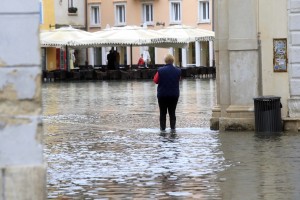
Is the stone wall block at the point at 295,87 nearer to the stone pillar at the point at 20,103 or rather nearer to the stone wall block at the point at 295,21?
the stone wall block at the point at 295,21

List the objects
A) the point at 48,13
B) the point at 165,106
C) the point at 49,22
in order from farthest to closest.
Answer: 1. the point at 49,22
2. the point at 48,13
3. the point at 165,106

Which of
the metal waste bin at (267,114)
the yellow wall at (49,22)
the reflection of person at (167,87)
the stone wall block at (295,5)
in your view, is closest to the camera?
the metal waste bin at (267,114)

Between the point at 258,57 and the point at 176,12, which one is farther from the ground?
the point at 176,12

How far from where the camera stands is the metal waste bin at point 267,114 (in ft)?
75.9

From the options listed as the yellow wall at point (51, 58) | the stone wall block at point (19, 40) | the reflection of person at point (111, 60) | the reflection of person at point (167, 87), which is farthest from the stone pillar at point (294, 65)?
the yellow wall at point (51, 58)

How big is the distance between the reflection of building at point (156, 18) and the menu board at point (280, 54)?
201 ft

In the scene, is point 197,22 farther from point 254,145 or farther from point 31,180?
point 31,180

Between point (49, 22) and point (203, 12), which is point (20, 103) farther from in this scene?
point (203, 12)

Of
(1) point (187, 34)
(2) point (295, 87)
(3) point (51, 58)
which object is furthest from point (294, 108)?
(3) point (51, 58)

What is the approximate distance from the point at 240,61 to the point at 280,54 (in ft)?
2.79

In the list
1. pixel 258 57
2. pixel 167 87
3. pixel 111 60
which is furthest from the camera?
pixel 111 60

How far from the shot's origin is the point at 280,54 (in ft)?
77.9

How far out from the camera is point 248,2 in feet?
78.2

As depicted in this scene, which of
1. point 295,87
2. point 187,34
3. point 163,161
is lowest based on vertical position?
point 163,161
